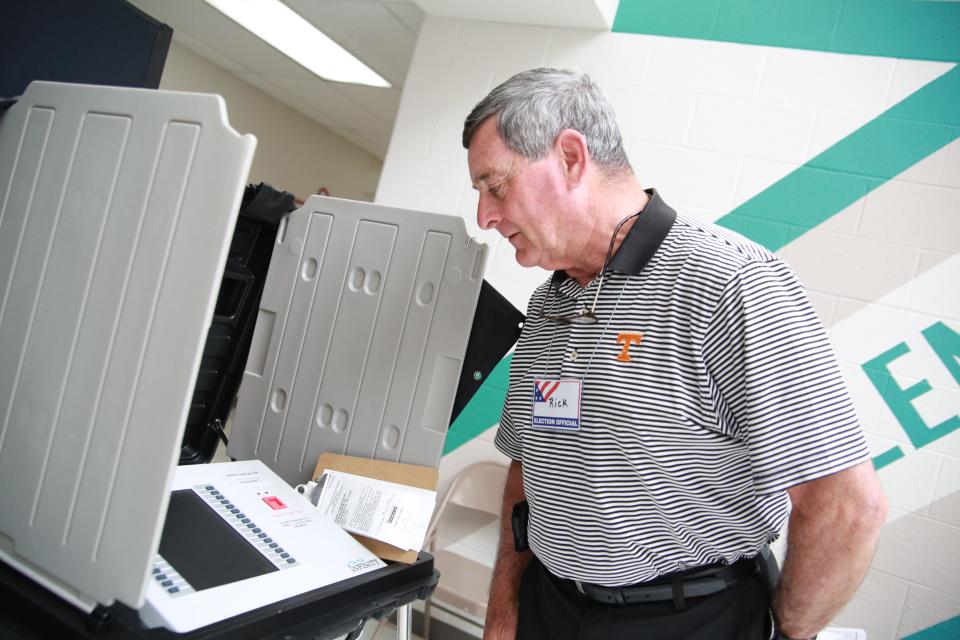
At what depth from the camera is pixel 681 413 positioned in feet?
3.08

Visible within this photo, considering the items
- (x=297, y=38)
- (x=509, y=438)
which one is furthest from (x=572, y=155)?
(x=297, y=38)

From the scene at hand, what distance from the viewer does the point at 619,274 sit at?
105 cm

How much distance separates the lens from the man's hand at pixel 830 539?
2.81 feet

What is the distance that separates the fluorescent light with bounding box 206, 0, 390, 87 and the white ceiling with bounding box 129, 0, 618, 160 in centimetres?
9

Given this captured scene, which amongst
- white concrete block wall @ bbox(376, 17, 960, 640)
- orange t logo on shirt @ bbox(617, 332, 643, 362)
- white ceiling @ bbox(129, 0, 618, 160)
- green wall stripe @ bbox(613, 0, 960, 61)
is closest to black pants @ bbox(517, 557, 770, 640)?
orange t logo on shirt @ bbox(617, 332, 643, 362)

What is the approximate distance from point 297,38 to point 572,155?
3.51m

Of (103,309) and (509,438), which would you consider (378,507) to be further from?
(103,309)

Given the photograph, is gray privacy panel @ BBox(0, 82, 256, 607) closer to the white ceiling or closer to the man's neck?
the man's neck

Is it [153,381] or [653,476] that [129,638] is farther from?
[653,476]

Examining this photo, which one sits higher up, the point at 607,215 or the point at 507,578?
the point at 607,215

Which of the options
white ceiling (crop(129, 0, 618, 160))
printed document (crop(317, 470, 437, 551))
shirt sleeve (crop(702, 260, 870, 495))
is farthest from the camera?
white ceiling (crop(129, 0, 618, 160))

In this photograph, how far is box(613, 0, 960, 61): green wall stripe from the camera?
2.19 meters

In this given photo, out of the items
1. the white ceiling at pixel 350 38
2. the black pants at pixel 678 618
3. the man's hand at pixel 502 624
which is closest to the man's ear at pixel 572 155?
the black pants at pixel 678 618

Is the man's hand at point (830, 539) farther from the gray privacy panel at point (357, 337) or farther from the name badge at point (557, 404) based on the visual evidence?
the gray privacy panel at point (357, 337)
